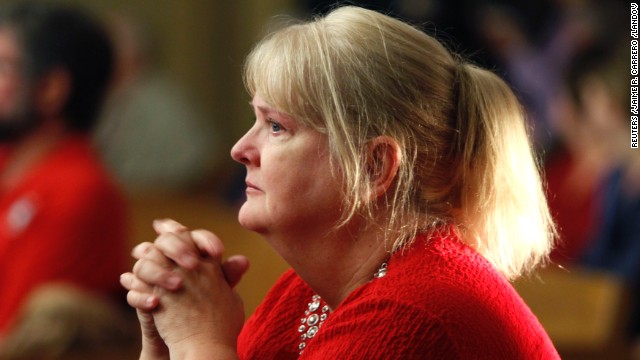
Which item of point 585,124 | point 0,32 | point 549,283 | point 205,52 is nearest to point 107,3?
point 205,52

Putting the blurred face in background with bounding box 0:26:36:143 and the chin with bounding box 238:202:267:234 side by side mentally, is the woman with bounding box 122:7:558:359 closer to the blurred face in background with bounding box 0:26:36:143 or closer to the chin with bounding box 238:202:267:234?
the chin with bounding box 238:202:267:234

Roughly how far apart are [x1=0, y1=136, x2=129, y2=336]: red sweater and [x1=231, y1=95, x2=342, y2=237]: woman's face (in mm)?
1858

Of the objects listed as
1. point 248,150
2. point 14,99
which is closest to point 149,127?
point 14,99

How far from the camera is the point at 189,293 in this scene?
146 centimetres

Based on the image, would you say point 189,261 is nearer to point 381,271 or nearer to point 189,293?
point 189,293

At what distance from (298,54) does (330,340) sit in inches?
14.8

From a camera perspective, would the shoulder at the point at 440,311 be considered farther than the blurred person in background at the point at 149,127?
No

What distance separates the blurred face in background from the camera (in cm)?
336

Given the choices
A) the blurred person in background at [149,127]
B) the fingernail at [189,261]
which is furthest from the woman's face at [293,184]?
the blurred person in background at [149,127]

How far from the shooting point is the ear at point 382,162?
1.39 metres

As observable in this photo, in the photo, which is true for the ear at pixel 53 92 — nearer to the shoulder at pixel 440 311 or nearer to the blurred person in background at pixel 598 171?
the blurred person in background at pixel 598 171

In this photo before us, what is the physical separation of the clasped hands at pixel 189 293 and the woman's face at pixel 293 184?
0.11 metres

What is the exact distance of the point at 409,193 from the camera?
1425 mm

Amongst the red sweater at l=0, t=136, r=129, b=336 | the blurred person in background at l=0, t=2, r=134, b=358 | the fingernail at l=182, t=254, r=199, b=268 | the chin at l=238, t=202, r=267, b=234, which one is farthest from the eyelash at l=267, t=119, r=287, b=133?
the red sweater at l=0, t=136, r=129, b=336
